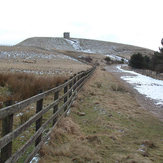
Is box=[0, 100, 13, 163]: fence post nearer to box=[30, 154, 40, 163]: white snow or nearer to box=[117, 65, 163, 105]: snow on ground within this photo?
box=[30, 154, 40, 163]: white snow

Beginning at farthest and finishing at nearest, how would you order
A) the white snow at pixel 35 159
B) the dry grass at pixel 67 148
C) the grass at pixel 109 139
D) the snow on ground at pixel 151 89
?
the snow on ground at pixel 151 89, the grass at pixel 109 139, the dry grass at pixel 67 148, the white snow at pixel 35 159

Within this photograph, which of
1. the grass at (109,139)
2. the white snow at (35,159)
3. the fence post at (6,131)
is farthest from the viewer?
the grass at (109,139)

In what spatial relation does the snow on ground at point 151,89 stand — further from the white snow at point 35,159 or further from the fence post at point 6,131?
the fence post at point 6,131

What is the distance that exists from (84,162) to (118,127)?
243 centimetres

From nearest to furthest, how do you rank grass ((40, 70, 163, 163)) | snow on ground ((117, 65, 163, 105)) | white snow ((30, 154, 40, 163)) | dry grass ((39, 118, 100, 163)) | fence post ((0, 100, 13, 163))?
1. fence post ((0, 100, 13, 163))
2. white snow ((30, 154, 40, 163))
3. dry grass ((39, 118, 100, 163))
4. grass ((40, 70, 163, 163))
5. snow on ground ((117, 65, 163, 105))

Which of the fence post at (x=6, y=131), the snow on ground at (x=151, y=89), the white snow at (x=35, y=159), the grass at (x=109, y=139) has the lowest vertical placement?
the grass at (x=109, y=139)

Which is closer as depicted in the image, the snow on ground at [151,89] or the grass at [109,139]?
the grass at [109,139]

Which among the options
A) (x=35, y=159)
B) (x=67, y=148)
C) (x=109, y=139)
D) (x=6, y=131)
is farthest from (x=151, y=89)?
(x=6, y=131)

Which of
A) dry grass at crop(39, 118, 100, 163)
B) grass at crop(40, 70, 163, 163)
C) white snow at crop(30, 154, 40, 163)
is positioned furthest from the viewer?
grass at crop(40, 70, 163, 163)

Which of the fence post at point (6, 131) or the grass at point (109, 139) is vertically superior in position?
the fence post at point (6, 131)

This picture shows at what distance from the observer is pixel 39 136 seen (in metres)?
3.85

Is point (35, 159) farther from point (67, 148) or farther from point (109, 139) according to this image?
point (109, 139)

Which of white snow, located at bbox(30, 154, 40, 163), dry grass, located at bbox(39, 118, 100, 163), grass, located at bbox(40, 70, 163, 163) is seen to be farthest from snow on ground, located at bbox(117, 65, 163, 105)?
white snow, located at bbox(30, 154, 40, 163)

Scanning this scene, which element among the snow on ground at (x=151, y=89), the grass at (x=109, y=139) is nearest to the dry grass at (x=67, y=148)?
the grass at (x=109, y=139)
